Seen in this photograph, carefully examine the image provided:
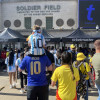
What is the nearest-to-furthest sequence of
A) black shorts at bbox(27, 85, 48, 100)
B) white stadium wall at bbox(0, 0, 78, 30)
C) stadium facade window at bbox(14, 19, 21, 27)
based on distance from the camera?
black shorts at bbox(27, 85, 48, 100)
white stadium wall at bbox(0, 0, 78, 30)
stadium facade window at bbox(14, 19, 21, 27)

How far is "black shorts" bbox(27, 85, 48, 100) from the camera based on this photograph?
3.65 m

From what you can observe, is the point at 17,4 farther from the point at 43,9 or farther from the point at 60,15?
the point at 60,15

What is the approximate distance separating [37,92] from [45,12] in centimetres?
2356

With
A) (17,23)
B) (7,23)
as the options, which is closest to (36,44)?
(17,23)

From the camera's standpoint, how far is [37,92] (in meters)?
3.68

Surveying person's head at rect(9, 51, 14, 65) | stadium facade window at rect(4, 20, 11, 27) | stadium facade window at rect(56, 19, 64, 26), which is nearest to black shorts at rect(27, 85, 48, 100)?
person's head at rect(9, 51, 14, 65)

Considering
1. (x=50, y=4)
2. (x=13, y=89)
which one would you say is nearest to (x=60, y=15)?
(x=50, y=4)

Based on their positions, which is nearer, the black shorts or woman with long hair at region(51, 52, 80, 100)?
woman with long hair at region(51, 52, 80, 100)

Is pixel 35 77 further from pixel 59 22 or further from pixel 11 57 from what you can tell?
pixel 59 22

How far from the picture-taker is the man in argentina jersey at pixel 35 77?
366 centimetres

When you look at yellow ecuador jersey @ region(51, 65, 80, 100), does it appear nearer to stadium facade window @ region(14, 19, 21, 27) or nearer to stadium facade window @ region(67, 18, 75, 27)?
stadium facade window @ region(67, 18, 75, 27)

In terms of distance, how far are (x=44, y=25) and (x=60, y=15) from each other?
106 inches

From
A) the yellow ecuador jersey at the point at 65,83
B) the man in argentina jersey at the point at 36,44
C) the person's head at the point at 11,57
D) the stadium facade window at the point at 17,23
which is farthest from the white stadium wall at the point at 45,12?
the yellow ecuador jersey at the point at 65,83

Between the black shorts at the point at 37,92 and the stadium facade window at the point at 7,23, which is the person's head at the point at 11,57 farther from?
the stadium facade window at the point at 7,23
